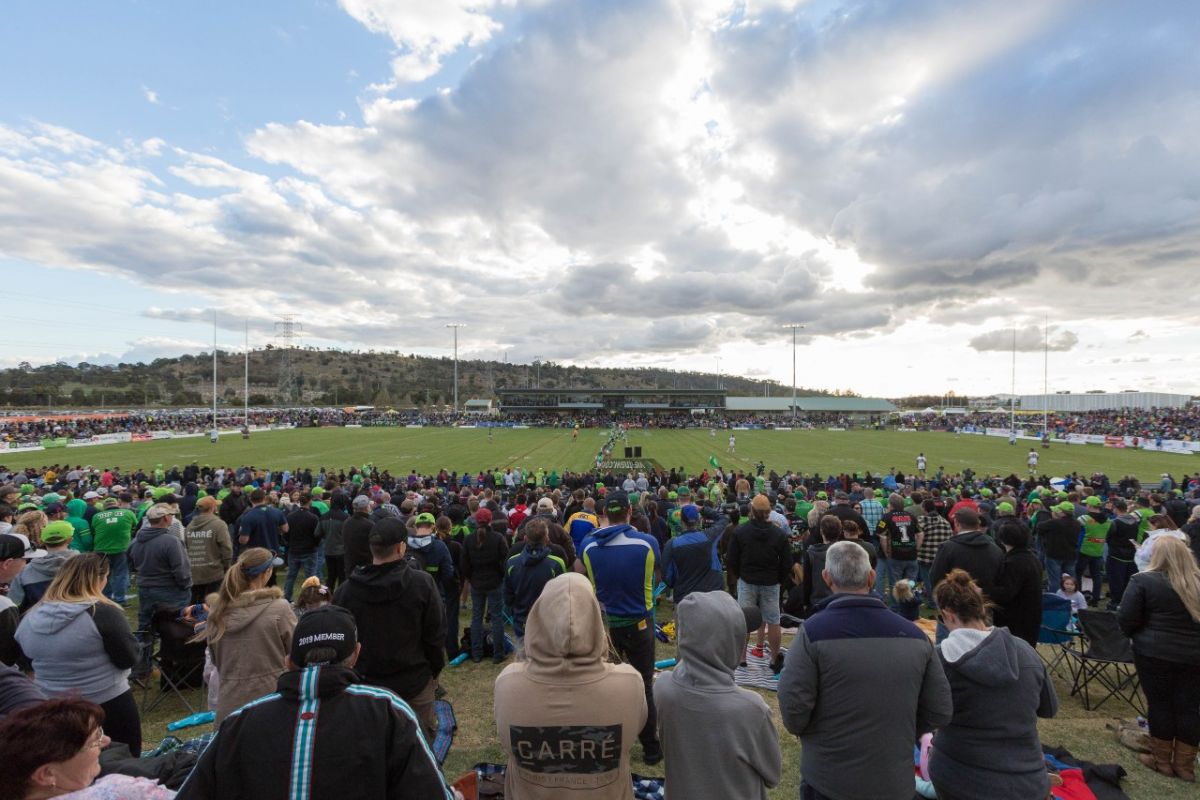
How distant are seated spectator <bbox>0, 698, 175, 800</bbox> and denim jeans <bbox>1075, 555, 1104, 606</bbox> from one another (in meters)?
12.7

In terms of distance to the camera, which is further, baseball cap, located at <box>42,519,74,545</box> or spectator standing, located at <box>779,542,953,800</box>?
baseball cap, located at <box>42,519,74,545</box>

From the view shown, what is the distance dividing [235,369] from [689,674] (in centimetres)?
20804

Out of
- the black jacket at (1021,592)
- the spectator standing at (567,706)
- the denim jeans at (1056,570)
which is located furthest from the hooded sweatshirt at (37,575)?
the denim jeans at (1056,570)

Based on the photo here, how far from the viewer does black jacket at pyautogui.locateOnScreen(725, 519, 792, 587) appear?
20.7ft

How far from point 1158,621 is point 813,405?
10539 centimetres

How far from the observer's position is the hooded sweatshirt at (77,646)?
3.71 metres

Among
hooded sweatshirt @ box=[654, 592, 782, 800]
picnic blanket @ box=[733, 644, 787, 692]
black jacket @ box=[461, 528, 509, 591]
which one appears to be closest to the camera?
hooded sweatshirt @ box=[654, 592, 782, 800]

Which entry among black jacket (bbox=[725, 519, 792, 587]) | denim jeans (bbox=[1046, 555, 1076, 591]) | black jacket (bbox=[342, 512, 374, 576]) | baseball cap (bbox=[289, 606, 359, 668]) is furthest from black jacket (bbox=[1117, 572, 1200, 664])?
black jacket (bbox=[342, 512, 374, 576])

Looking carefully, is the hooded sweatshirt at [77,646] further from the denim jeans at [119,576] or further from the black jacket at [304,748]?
the denim jeans at [119,576]

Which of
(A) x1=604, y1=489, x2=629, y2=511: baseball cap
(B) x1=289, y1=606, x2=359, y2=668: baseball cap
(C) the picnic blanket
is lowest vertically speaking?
(C) the picnic blanket

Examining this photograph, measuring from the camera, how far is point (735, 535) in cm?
656

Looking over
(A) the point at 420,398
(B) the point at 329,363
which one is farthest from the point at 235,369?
(A) the point at 420,398

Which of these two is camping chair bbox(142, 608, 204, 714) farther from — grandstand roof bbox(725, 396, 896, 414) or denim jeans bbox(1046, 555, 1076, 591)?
grandstand roof bbox(725, 396, 896, 414)

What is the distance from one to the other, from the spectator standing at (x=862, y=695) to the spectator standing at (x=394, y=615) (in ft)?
7.84
